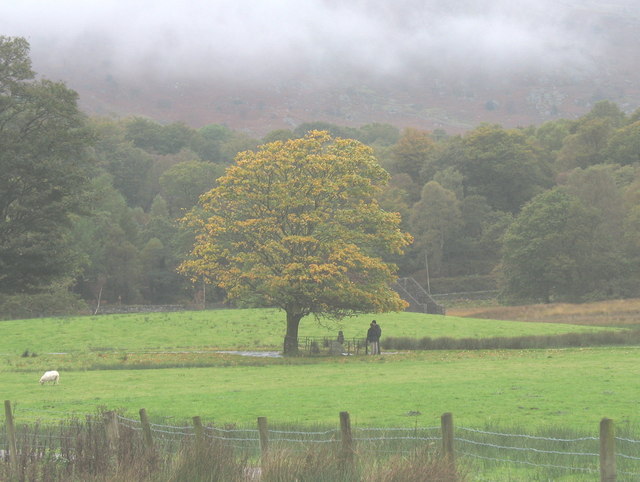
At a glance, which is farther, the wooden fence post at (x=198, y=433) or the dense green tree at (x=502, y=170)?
the dense green tree at (x=502, y=170)

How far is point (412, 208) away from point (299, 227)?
8368cm

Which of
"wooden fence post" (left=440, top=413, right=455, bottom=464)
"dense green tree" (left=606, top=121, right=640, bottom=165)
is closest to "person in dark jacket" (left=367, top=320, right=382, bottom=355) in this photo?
"wooden fence post" (left=440, top=413, right=455, bottom=464)

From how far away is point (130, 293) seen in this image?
114562 millimetres

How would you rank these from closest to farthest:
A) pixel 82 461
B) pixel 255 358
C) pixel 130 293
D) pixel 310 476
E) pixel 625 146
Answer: pixel 310 476 < pixel 82 461 < pixel 255 358 < pixel 130 293 < pixel 625 146

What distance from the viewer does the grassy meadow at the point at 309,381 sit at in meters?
21.8

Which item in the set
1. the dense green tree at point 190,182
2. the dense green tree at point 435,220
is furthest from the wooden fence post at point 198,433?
the dense green tree at point 190,182

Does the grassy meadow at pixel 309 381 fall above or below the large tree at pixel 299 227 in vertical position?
below

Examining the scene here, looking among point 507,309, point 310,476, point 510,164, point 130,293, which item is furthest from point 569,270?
point 310,476

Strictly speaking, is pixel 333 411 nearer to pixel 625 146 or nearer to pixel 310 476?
pixel 310 476

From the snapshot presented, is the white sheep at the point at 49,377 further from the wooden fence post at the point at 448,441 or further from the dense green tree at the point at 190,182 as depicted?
the dense green tree at the point at 190,182

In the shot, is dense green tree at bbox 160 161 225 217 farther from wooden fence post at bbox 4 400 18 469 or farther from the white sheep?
wooden fence post at bbox 4 400 18 469

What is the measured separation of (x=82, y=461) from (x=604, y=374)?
73.4 feet

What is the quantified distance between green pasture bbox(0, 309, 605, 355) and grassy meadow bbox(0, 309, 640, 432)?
6.1 inches

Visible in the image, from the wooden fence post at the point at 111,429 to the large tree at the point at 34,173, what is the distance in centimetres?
2440
